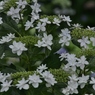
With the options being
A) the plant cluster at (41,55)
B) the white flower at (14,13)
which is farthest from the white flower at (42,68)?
the white flower at (14,13)

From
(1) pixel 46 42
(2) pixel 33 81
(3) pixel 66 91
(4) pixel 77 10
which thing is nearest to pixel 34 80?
(2) pixel 33 81

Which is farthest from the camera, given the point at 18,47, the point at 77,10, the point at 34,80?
the point at 77,10

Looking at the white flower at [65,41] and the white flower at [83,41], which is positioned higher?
the white flower at [65,41]

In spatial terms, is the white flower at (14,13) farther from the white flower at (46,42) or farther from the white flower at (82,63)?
the white flower at (82,63)

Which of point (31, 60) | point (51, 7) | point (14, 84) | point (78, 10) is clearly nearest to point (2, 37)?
point (31, 60)

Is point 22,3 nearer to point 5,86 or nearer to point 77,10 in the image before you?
point 5,86

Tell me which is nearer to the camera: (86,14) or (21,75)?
(21,75)

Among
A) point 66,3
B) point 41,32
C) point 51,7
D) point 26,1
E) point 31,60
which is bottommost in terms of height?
point 31,60

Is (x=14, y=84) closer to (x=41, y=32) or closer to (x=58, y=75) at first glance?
(x=58, y=75)
